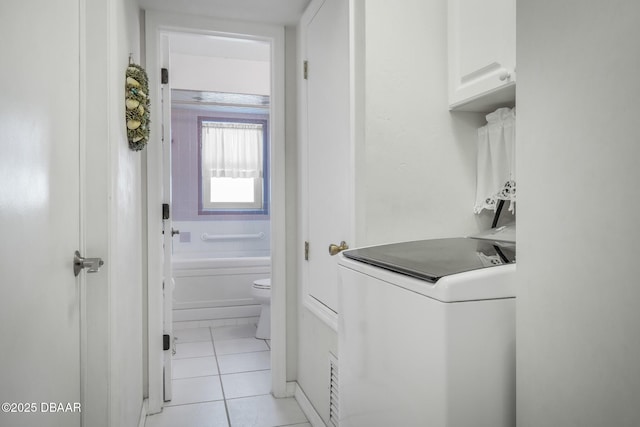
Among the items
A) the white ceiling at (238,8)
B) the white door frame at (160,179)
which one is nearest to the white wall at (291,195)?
the white door frame at (160,179)

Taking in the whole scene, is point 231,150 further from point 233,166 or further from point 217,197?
point 217,197

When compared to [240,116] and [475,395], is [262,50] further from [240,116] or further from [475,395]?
[475,395]

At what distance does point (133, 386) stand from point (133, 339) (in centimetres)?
20

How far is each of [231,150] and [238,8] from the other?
111 inches

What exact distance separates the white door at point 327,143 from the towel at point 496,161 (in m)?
0.49

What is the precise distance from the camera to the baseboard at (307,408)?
2018 millimetres

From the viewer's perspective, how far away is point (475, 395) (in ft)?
A: 2.51

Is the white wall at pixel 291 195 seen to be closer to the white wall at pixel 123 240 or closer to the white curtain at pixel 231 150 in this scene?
the white wall at pixel 123 240

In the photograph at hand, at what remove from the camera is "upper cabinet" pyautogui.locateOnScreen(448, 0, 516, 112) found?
1205 mm

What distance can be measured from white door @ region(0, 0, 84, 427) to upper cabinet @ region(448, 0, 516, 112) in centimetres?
122

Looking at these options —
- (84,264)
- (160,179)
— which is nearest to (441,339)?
(84,264)

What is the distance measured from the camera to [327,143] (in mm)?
1879

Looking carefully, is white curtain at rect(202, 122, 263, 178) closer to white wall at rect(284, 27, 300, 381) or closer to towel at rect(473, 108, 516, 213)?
white wall at rect(284, 27, 300, 381)

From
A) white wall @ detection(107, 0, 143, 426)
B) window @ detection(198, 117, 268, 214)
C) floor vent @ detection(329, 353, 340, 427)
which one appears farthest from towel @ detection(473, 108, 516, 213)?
window @ detection(198, 117, 268, 214)
